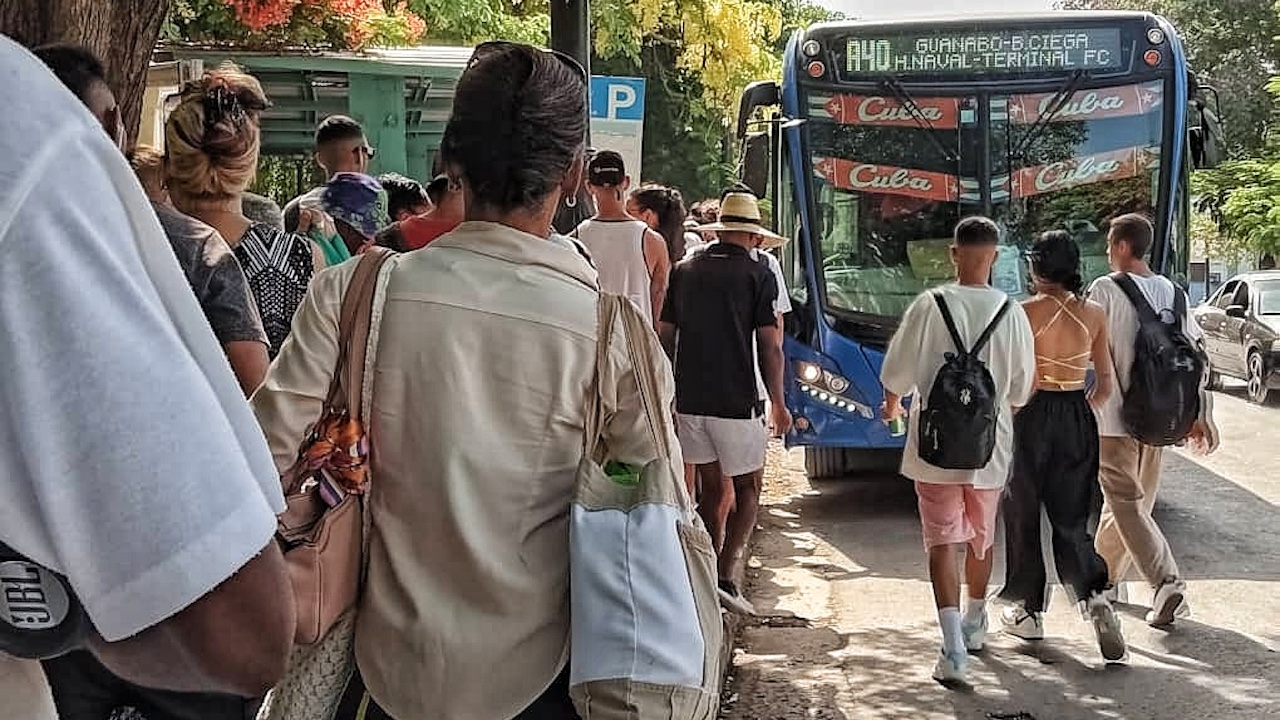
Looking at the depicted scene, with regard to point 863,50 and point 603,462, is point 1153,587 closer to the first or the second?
point 863,50

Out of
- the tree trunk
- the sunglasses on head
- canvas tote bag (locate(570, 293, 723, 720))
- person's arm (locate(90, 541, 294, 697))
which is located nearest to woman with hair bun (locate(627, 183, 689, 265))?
the tree trunk

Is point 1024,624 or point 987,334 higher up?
point 987,334

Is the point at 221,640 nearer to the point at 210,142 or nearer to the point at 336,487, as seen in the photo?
the point at 336,487

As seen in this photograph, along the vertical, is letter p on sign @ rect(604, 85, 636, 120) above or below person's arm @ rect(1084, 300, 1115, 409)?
above

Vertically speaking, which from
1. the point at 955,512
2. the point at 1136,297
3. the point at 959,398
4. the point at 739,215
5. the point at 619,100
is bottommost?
the point at 955,512

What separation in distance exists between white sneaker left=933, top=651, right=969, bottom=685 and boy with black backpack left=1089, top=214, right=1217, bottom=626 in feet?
4.28

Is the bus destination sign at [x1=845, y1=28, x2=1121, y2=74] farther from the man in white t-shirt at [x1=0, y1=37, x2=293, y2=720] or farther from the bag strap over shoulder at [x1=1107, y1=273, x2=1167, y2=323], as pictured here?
the man in white t-shirt at [x1=0, y1=37, x2=293, y2=720]

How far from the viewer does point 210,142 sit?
384cm

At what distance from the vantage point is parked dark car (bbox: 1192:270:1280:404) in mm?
18766

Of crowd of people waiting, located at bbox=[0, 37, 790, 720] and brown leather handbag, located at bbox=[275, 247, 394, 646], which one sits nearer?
crowd of people waiting, located at bbox=[0, 37, 790, 720]

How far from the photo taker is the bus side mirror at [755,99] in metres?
10.8

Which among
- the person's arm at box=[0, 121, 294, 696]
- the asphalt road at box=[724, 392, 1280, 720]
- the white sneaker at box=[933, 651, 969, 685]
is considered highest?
the person's arm at box=[0, 121, 294, 696]

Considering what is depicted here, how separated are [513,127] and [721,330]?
4757mm

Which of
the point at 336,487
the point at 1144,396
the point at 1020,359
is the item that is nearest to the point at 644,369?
the point at 336,487
